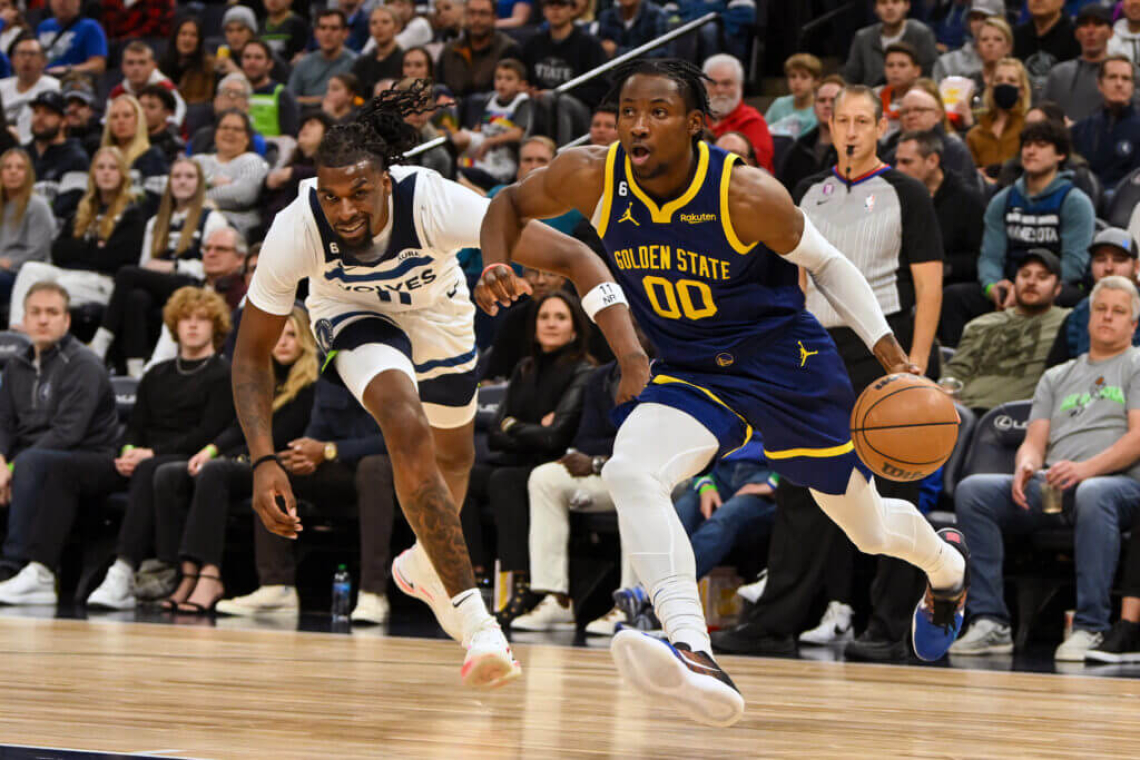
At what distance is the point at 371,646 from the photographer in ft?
20.5

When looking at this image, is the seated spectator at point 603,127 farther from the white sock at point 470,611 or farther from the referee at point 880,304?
the white sock at point 470,611

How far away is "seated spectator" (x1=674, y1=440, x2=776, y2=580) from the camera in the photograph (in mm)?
6859

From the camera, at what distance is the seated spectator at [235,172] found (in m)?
10.4

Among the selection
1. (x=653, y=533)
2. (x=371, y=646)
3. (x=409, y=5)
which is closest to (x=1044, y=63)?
(x=409, y=5)

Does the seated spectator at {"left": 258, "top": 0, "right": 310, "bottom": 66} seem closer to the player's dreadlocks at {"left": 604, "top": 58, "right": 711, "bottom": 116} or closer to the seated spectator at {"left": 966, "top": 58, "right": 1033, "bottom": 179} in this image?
the seated spectator at {"left": 966, "top": 58, "right": 1033, "bottom": 179}

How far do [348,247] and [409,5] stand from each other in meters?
8.79

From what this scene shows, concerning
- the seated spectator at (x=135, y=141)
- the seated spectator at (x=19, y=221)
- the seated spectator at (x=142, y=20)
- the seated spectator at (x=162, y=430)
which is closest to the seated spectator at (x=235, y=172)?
the seated spectator at (x=135, y=141)

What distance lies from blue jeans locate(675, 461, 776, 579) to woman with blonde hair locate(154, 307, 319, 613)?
2.25m

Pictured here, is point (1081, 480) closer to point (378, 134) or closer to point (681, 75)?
point (681, 75)

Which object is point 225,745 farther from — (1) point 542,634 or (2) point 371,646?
(1) point 542,634

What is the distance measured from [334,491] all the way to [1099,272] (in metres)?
4.00

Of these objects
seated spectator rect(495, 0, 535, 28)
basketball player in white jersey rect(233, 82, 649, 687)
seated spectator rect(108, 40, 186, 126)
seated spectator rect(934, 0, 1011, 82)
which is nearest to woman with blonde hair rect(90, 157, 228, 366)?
seated spectator rect(108, 40, 186, 126)

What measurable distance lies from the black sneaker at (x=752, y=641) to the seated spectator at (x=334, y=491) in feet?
6.20

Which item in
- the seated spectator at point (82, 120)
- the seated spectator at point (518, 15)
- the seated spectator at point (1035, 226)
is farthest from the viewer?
the seated spectator at point (518, 15)
